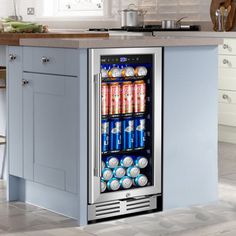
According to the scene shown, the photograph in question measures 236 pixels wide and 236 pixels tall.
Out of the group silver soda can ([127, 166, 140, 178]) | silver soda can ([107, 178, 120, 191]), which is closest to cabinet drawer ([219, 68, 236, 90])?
silver soda can ([127, 166, 140, 178])

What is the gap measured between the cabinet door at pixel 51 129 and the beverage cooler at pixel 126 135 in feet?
0.35

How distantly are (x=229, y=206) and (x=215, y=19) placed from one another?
2.97 m

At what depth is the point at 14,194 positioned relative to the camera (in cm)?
387

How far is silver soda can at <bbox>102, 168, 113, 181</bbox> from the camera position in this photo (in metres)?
3.48

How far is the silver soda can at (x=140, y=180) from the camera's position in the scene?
3.59 m

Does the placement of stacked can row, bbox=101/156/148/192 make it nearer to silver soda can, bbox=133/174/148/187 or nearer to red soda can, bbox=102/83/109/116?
silver soda can, bbox=133/174/148/187

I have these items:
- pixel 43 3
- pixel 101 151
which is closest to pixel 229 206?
pixel 101 151

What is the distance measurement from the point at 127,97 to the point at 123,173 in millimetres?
385

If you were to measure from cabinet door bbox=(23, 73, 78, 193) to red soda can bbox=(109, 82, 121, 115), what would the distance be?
221mm

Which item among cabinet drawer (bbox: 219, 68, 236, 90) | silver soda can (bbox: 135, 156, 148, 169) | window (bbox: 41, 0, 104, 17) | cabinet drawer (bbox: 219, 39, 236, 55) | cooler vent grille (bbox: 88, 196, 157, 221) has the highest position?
window (bbox: 41, 0, 104, 17)

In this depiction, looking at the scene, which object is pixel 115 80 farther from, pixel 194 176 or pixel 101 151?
pixel 194 176

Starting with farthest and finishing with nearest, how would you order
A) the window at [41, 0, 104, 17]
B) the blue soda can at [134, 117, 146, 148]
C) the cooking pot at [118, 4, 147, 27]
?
1. the window at [41, 0, 104, 17]
2. the cooking pot at [118, 4, 147, 27]
3. the blue soda can at [134, 117, 146, 148]

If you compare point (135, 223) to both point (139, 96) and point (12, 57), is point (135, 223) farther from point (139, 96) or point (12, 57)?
point (12, 57)

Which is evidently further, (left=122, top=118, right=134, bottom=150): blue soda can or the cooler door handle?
(left=122, top=118, right=134, bottom=150): blue soda can
